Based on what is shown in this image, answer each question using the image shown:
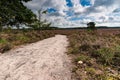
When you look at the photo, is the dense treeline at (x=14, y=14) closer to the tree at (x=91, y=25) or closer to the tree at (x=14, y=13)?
the tree at (x=14, y=13)

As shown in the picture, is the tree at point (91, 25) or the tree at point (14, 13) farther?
the tree at point (91, 25)

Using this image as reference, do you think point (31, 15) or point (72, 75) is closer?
point (72, 75)

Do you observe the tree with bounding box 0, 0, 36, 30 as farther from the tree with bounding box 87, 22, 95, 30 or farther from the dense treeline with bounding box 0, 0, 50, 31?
the tree with bounding box 87, 22, 95, 30

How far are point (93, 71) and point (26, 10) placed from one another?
14.0 meters

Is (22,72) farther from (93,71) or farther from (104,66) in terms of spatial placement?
(104,66)

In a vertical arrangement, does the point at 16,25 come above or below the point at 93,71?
above

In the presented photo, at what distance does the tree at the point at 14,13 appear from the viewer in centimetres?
1623

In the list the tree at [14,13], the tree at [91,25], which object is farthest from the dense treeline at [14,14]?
the tree at [91,25]

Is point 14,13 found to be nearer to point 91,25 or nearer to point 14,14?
point 14,14

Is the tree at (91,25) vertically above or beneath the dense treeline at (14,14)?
beneath

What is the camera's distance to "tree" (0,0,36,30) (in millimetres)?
16234

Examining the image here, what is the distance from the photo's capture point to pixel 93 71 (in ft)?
20.6

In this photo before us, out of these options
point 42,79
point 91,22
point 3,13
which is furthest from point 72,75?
point 91,22

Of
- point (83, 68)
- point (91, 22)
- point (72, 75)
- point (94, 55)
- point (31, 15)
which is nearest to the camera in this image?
point (72, 75)
